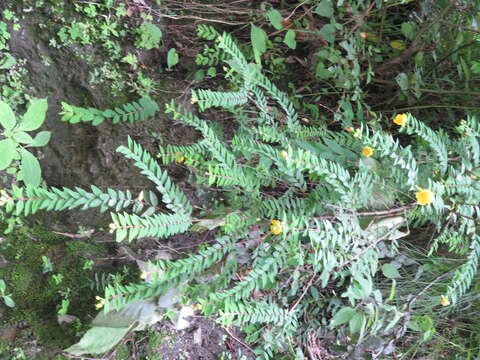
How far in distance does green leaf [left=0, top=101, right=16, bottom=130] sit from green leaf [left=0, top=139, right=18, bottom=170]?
0.06m

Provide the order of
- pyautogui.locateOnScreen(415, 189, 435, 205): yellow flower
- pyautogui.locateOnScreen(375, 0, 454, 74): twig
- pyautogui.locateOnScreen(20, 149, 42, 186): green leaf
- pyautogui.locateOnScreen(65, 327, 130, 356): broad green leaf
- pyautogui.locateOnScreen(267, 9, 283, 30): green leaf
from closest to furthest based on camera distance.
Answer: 1. pyautogui.locateOnScreen(415, 189, 435, 205): yellow flower
2. pyautogui.locateOnScreen(65, 327, 130, 356): broad green leaf
3. pyautogui.locateOnScreen(20, 149, 42, 186): green leaf
4. pyautogui.locateOnScreen(375, 0, 454, 74): twig
5. pyautogui.locateOnScreen(267, 9, 283, 30): green leaf

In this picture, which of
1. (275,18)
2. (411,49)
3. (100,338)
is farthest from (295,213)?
(411,49)

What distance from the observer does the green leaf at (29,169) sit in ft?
4.96

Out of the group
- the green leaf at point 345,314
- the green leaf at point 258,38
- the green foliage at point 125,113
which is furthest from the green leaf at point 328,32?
the green leaf at point 345,314

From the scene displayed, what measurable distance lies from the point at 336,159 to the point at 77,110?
47.4 inches

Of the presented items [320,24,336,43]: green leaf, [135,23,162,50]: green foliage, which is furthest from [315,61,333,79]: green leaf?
[135,23,162,50]: green foliage

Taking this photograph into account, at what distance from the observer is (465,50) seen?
6.81 ft

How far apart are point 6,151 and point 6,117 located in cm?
14

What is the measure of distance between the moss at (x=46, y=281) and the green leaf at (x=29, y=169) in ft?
1.34

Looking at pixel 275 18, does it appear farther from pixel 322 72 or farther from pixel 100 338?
pixel 100 338

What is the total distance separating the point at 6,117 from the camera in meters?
→ 1.49

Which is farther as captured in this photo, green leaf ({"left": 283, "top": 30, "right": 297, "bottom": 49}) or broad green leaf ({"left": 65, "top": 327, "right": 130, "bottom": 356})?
green leaf ({"left": 283, "top": 30, "right": 297, "bottom": 49})

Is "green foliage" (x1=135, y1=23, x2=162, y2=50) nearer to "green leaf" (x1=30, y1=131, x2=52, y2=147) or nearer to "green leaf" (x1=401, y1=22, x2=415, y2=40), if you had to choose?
"green leaf" (x1=30, y1=131, x2=52, y2=147)

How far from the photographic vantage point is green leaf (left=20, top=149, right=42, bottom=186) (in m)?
1.51
